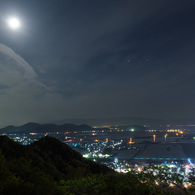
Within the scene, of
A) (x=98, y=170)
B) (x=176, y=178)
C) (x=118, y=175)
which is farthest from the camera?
(x=98, y=170)

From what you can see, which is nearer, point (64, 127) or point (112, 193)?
point (112, 193)

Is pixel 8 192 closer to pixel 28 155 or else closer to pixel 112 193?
pixel 112 193

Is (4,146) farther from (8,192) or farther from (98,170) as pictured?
(8,192)

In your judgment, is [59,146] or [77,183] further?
[59,146]

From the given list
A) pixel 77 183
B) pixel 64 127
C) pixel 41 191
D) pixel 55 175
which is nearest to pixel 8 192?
pixel 41 191

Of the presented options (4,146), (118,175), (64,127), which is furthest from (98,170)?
(64,127)

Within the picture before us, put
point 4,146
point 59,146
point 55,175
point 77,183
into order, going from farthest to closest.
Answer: point 59,146
point 4,146
point 55,175
point 77,183

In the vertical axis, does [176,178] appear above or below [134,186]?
above

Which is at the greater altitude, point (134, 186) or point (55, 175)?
point (134, 186)

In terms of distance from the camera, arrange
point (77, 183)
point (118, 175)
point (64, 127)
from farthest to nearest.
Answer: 1. point (64, 127)
2. point (118, 175)
3. point (77, 183)
